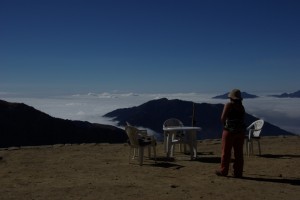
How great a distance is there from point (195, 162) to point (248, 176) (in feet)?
7.54

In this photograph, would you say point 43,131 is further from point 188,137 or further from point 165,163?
point 165,163

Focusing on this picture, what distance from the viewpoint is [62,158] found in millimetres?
13336

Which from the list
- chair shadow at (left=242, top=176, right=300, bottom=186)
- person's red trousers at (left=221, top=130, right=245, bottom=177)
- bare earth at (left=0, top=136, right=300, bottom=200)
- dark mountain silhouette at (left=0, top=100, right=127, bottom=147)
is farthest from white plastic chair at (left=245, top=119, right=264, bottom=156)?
dark mountain silhouette at (left=0, top=100, right=127, bottom=147)

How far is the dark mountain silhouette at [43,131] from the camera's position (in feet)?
255

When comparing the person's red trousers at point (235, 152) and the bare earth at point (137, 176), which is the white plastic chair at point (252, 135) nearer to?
the bare earth at point (137, 176)

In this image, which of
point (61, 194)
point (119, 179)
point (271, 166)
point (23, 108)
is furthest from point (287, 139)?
point (23, 108)

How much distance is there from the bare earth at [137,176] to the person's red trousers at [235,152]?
22 centimetres

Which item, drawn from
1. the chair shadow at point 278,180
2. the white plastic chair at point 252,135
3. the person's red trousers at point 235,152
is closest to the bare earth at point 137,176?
the chair shadow at point 278,180

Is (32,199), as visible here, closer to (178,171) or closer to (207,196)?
(207,196)

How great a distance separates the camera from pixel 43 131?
80875 mm

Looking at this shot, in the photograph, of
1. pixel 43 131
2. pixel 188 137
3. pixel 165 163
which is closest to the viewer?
pixel 165 163

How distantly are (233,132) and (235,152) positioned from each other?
0.42 metres

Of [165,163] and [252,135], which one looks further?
[252,135]

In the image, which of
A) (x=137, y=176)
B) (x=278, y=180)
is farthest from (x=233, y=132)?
(x=137, y=176)
